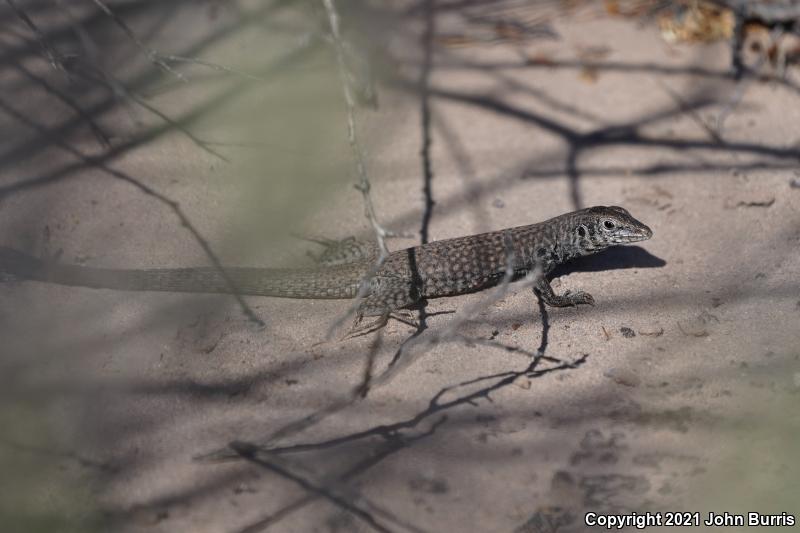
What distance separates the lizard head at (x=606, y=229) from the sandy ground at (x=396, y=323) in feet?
0.91

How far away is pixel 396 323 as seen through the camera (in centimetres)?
443

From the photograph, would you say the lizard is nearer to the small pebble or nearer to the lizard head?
the lizard head

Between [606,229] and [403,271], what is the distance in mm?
1318

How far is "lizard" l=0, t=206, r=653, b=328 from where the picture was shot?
14.7ft

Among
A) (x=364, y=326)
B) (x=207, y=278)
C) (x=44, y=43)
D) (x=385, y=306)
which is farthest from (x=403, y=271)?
(x=44, y=43)

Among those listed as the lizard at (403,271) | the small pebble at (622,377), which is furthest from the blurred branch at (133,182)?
the small pebble at (622,377)

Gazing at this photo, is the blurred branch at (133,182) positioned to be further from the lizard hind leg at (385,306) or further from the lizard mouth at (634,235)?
the lizard mouth at (634,235)

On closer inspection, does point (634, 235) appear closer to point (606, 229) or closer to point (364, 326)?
point (606, 229)

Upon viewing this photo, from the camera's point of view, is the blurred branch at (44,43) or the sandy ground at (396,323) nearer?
the sandy ground at (396,323)

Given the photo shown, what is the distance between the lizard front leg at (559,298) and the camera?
14.8 ft

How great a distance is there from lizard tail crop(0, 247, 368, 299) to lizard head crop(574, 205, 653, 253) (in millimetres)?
1412

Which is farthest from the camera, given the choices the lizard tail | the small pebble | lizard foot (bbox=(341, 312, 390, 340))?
the lizard tail

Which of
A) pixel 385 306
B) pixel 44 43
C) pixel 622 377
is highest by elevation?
pixel 44 43

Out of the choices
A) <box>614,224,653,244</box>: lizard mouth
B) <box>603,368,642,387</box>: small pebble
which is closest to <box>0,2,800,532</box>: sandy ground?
<box>603,368,642,387</box>: small pebble
